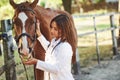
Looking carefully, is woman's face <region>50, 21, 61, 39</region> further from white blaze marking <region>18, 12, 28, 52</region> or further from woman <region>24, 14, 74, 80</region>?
white blaze marking <region>18, 12, 28, 52</region>

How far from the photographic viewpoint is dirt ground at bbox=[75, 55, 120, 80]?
8.13 metres

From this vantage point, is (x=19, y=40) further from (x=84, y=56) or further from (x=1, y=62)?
(x=84, y=56)

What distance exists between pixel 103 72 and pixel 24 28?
535 cm

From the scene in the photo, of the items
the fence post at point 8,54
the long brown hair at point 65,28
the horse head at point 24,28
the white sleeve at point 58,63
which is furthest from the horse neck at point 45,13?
the white sleeve at point 58,63

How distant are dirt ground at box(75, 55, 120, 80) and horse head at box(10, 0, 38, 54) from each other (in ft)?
14.8

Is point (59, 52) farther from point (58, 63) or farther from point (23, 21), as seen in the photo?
point (23, 21)

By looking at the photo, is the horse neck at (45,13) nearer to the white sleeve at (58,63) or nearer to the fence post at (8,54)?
the fence post at (8,54)

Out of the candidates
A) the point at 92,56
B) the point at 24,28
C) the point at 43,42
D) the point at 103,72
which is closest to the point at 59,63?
the point at 24,28

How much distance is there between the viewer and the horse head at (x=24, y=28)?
3.55 metres

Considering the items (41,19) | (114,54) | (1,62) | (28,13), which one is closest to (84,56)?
(114,54)

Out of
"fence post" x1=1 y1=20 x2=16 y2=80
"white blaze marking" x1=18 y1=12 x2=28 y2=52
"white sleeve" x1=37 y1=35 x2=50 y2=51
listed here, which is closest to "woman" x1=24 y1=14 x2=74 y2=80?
"white blaze marking" x1=18 y1=12 x2=28 y2=52

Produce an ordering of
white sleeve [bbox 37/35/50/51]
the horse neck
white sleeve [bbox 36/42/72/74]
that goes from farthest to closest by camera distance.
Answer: the horse neck < white sleeve [bbox 37/35/50/51] < white sleeve [bbox 36/42/72/74]

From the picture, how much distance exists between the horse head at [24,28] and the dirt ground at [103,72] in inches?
177

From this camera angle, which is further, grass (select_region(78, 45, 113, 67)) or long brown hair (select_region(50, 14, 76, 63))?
grass (select_region(78, 45, 113, 67))
